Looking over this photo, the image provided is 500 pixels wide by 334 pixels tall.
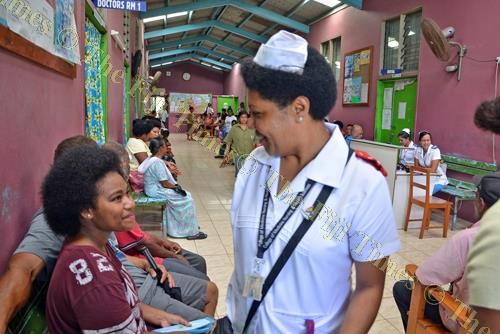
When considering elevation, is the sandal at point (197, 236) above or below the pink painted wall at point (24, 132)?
below

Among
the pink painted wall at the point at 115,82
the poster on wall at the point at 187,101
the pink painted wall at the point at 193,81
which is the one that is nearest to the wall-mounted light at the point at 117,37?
the pink painted wall at the point at 115,82

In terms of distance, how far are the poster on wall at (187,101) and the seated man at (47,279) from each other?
16865 millimetres

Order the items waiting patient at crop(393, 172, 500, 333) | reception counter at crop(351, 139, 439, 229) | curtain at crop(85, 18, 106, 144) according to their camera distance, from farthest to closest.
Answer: reception counter at crop(351, 139, 439, 229)
curtain at crop(85, 18, 106, 144)
waiting patient at crop(393, 172, 500, 333)

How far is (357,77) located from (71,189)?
7.39 metres

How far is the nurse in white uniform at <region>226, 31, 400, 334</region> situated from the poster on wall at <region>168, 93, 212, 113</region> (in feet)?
58.6

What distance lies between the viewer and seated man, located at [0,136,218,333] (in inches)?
50.4

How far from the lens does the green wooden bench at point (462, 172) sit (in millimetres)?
4641

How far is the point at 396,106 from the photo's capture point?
6848 mm

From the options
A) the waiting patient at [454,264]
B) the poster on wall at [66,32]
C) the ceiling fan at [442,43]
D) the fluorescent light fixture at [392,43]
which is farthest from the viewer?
the fluorescent light fixture at [392,43]

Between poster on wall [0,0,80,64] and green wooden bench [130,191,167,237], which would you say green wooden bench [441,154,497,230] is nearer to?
green wooden bench [130,191,167,237]

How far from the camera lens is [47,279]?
1.52m

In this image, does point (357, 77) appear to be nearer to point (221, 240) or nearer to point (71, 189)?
point (221, 240)

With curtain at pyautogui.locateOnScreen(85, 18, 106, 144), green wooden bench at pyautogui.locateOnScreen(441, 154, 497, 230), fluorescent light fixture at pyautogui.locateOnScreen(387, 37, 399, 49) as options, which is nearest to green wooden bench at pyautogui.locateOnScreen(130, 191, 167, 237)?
curtain at pyautogui.locateOnScreen(85, 18, 106, 144)

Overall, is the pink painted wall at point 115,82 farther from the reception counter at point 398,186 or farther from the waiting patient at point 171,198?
the reception counter at point 398,186
